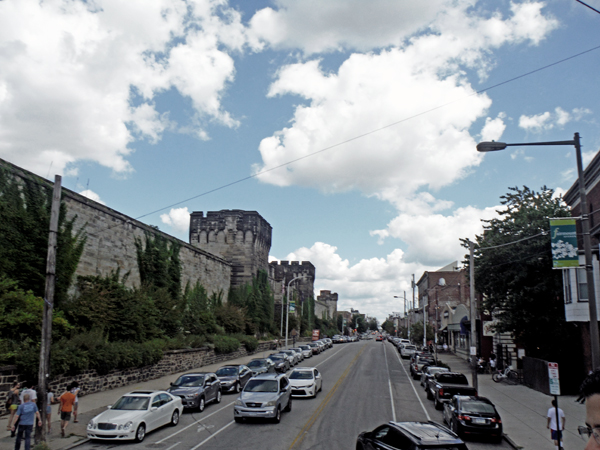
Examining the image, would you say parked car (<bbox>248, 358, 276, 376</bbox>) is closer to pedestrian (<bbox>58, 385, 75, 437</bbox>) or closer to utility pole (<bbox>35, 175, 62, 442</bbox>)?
pedestrian (<bbox>58, 385, 75, 437</bbox>)

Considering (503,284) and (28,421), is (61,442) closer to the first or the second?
(28,421)

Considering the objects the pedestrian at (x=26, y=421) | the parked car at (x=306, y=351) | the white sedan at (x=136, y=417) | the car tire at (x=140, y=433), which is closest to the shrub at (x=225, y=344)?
the parked car at (x=306, y=351)

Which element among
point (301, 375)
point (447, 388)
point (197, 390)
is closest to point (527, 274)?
point (447, 388)

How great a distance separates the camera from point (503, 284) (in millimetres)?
30312

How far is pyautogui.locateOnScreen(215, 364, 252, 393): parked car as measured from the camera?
24.3 meters

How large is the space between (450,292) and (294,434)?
7232cm

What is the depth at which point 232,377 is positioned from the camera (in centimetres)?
2509

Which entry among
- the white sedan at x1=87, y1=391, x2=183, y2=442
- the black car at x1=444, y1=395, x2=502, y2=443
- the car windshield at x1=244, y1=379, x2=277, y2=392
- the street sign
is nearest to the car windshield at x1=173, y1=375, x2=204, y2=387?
the white sedan at x1=87, y1=391, x2=183, y2=442

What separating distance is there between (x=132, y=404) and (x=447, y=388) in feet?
43.4

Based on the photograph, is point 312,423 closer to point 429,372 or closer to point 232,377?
point 232,377

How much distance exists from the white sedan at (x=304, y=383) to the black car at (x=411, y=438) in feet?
38.7

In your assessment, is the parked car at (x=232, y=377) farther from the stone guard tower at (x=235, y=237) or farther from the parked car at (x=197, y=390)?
the stone guard tower at (x=235, y=237)

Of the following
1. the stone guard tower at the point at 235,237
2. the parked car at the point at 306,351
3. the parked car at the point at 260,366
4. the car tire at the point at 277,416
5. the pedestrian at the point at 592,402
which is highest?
the stone guard tower at the point at 235,237

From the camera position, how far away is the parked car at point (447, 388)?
20000 mm
